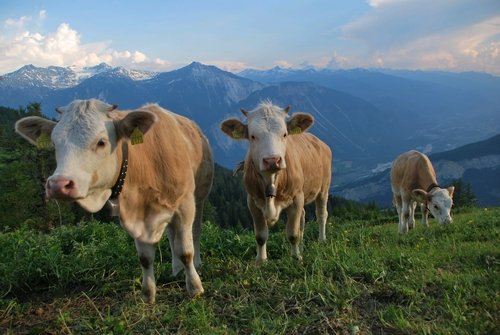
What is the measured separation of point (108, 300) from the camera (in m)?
5.86

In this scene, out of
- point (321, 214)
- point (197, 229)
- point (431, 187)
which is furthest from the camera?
point (431, 187)

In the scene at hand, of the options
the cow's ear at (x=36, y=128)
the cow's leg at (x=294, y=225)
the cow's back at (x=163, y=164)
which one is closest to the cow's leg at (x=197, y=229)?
the cow's back at (x=163, y=164)

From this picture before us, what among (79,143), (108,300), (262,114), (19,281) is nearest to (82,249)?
(19,281)

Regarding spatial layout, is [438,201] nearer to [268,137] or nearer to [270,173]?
[270,173]

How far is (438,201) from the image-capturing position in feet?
44.8

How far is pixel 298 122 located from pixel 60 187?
472 cm

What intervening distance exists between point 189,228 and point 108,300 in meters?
1.52

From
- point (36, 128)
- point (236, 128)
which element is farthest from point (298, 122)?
point (36, 128)

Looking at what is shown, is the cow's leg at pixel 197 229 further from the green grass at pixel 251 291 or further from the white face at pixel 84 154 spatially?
the white face at pixel 84 154

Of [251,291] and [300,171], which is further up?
[300,171]

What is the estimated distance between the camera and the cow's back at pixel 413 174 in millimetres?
14750

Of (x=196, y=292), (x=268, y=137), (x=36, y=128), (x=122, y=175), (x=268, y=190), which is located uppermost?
(x=36, y=128)

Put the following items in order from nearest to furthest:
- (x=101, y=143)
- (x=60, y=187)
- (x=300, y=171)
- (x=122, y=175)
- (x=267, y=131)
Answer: (x=60, y=187), (x=101, y=143), (x=122, y=175), (x=267, y=131), (x=300, y=171)

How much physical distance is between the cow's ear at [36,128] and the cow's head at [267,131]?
3.00 m
